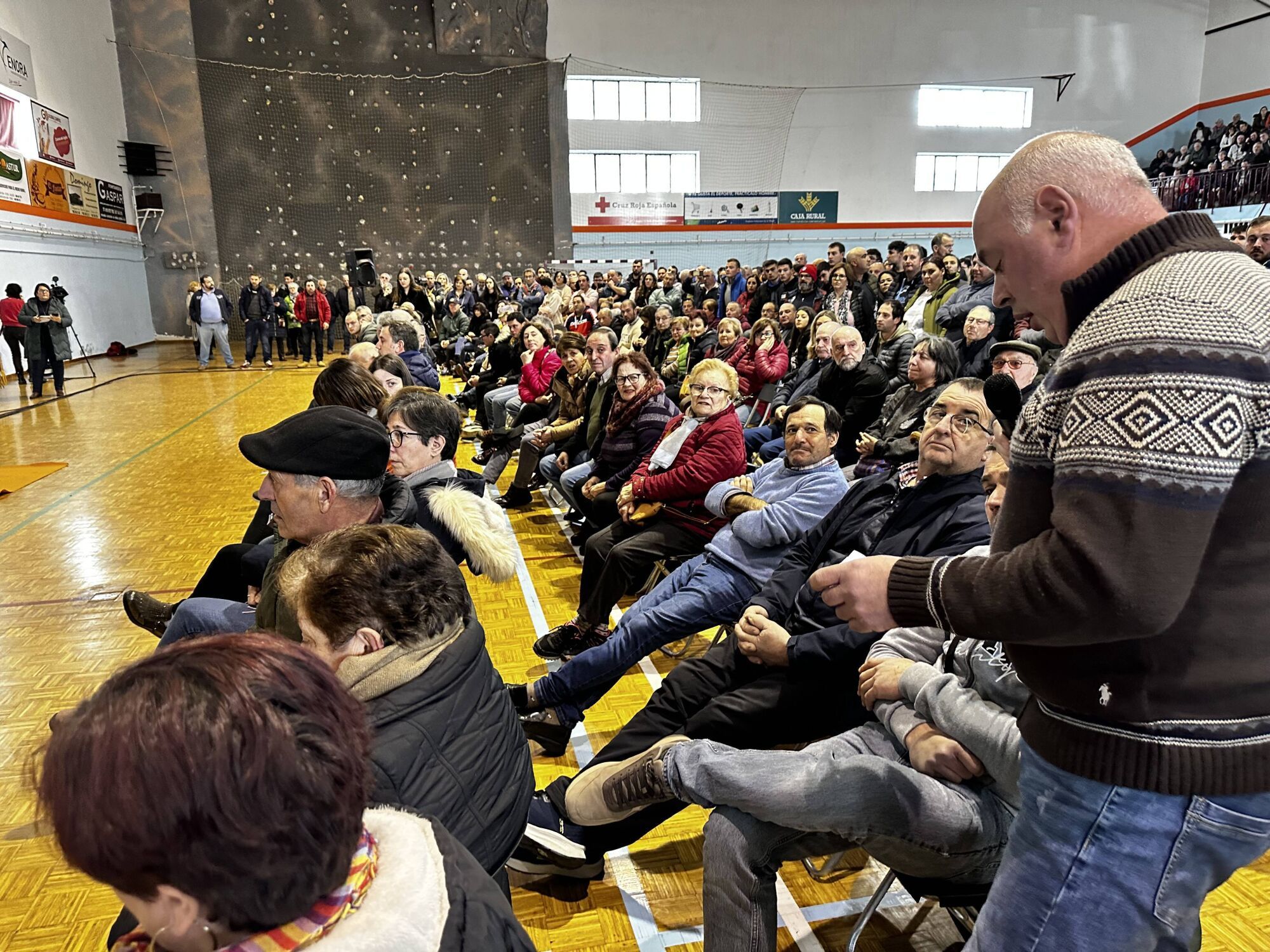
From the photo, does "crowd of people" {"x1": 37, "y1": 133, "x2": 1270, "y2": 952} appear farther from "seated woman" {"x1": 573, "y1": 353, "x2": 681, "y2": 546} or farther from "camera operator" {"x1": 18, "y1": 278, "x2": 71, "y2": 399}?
"camera operator" {"x1": 18, "y1": 278, "x2": 71, "y2": 399}

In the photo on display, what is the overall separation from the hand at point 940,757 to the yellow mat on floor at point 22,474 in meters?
7.21

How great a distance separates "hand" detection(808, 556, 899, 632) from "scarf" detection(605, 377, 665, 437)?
10.9ft

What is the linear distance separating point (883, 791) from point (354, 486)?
156 centimetres

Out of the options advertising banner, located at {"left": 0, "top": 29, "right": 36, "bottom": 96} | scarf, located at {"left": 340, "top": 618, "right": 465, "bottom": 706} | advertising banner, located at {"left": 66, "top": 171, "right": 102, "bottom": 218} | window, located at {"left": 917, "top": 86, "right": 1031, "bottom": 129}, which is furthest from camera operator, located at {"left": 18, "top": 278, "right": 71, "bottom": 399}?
window, located at {"left": 917, "top": 86, "right": 1031, "bottom": 129}

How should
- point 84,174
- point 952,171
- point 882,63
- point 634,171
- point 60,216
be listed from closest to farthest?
point 60,216 < point 84,174 < point 882,63 < point 634,171 < point 952,171

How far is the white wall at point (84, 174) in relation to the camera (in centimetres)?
1325

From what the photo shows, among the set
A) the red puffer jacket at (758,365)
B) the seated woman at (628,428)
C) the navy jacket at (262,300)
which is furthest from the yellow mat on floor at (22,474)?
the navy jacket at (262,300)

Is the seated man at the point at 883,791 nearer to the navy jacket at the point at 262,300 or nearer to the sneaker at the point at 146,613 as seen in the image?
the sneaker at the point at 146,613

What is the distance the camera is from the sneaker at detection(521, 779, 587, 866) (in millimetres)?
2146

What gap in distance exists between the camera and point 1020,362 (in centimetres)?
419

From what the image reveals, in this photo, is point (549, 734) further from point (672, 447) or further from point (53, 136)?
point (53, 136)

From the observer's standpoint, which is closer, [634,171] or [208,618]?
[208,618]

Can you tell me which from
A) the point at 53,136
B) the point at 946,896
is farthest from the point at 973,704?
the point at 53,136

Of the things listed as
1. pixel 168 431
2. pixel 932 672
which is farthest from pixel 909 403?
pixel 168 431
